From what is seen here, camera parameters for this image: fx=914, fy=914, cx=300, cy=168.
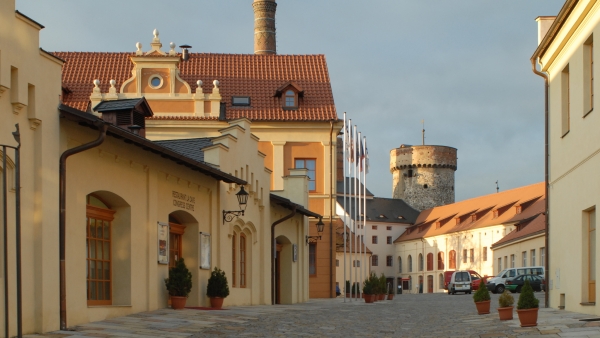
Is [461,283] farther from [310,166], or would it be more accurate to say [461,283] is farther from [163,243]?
[163,243]

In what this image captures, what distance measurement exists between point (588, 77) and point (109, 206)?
10.1 m

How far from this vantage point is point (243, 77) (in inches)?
1703

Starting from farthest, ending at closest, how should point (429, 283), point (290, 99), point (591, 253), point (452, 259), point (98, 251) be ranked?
point (429, 283) → point (452, 259) → point (290, 99) → point (591, 253) → point (98, 251)

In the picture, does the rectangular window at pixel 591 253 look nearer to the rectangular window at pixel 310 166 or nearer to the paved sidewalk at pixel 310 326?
the paved sidewalk at pixel 310 326

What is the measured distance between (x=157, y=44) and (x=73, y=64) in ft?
18.2

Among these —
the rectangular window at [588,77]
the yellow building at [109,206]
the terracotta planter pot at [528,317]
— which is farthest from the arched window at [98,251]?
the rectangular window at [588,77]

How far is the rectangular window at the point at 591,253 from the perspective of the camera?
18672mm

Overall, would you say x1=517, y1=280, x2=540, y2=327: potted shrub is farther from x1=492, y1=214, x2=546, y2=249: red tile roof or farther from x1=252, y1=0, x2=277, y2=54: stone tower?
x1=252, y1=0, x2=277, y2=54: stone tower

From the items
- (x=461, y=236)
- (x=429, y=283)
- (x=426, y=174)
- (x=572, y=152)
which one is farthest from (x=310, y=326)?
(x=426, y=174)

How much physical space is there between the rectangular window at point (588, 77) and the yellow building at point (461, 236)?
5558 centimetres

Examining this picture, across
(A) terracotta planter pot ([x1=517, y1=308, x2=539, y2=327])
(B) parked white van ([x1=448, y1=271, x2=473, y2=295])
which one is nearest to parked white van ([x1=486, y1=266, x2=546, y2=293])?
(B) parked white van ([x1=448, y1=271, x2=473, y2=295])

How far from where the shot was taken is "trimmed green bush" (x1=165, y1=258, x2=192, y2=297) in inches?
775

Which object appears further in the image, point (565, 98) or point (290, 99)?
point (290, 99)

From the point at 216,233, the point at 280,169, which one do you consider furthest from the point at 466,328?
the point at 280,169
